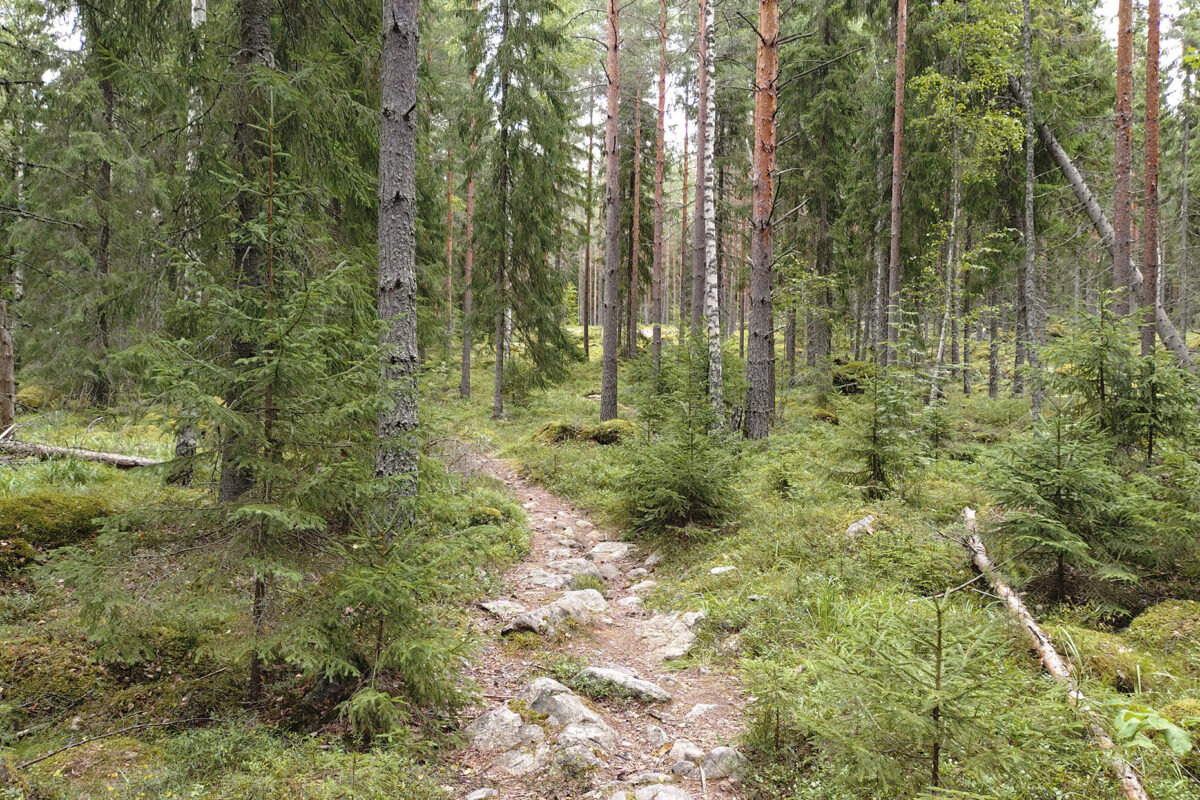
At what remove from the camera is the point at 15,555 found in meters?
5.75

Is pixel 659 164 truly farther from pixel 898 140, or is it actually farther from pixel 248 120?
pixel 248 120

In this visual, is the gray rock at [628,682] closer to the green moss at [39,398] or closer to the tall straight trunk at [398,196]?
the tall straight trunk at [398,196]

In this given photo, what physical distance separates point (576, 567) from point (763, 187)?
7.56m

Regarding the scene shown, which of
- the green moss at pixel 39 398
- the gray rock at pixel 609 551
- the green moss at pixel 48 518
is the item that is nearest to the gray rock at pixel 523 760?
the gray rock at pixel 609 551

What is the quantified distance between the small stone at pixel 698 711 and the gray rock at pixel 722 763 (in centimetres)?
57

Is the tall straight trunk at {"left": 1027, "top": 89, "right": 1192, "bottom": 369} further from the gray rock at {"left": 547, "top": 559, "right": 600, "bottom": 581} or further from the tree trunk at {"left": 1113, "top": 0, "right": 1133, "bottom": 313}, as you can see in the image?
the gray rock at {"left": 547, "top": 559, "right": 600, "bottom": 581}

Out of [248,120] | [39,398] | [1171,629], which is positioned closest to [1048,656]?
[1171,629]

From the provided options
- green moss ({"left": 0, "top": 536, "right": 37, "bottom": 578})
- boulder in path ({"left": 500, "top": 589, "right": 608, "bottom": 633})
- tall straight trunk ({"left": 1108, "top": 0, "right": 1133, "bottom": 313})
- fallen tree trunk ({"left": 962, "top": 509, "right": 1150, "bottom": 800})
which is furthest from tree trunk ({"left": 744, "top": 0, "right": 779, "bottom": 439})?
green moss ({"left": 0, "top": 536, "right": 37, "bottom": 578})

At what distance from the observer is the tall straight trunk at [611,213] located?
14.5 metres

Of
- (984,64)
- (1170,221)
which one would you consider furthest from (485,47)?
(1170,221)

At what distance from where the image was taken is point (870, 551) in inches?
243

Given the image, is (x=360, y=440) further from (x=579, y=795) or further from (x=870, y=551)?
(x=870, y=551)

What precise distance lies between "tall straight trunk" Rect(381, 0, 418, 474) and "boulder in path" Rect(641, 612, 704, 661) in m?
2.88

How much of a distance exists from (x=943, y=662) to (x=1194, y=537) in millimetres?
4075
